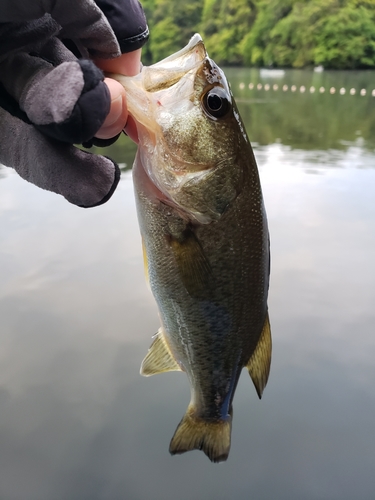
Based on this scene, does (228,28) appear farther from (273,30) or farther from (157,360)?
(157,360)

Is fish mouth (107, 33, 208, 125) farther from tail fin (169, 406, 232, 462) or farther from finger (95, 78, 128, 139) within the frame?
tail fin (169, 406, 232, 462)

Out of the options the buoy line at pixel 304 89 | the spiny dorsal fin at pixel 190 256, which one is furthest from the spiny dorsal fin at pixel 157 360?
the buoy line at pixel 304 89

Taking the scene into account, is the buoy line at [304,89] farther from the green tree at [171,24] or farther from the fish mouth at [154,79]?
the green tree at [171,24]

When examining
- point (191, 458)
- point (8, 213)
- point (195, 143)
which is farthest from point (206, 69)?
point (8, 213)

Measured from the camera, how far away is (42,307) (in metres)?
3.52

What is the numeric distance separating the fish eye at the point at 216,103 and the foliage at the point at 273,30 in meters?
36.2

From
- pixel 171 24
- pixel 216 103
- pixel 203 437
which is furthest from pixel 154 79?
pixel 171 24

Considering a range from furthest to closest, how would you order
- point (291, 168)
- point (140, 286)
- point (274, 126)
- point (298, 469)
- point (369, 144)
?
point (274, 126)
point (369, 144)
point (291, 168)
point (140, 286)
point (298, 469)

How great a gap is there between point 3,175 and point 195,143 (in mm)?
5634

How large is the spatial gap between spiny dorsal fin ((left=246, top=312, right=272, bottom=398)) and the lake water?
1.23 metres

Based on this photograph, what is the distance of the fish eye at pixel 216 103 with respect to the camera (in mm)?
1154

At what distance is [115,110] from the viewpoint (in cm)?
100

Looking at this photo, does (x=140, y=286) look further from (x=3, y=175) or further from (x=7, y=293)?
(x=3, y=175)

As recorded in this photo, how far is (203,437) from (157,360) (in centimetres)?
29
